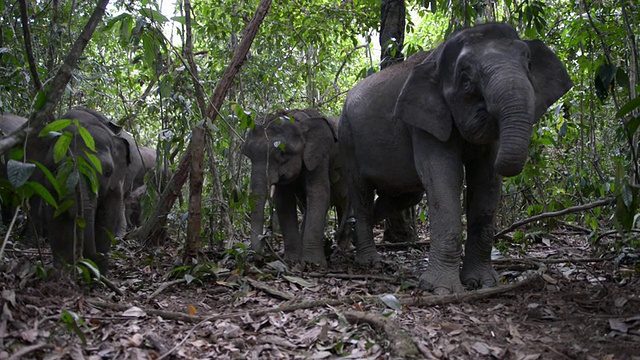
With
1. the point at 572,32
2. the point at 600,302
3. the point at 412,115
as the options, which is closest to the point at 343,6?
the point at 572,32

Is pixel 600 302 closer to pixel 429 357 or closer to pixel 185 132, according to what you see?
pixel 429 357

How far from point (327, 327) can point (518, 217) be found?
23.9 feet

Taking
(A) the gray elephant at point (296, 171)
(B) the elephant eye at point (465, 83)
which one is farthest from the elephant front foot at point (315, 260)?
Result: (B) the elephant eye at point (465, 83)

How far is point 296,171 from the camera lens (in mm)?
7824

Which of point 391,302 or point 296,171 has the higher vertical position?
point 296,171

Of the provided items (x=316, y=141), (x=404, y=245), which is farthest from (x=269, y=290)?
(x=404, y=245)

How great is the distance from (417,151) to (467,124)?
2.30ft

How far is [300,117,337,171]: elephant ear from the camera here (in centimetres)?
784

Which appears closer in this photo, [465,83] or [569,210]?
[465,83]

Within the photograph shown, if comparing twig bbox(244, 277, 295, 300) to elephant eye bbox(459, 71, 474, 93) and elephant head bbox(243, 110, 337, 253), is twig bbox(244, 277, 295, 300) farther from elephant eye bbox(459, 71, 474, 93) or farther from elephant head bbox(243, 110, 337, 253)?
elephant eye bbox(459, 71, 474, 93)

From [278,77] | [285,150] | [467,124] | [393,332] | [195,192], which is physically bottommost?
[393,332]

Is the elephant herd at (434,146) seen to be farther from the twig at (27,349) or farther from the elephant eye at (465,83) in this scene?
the twig at (27,349)

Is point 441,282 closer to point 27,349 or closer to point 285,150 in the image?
point 285,150

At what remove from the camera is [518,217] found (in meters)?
10.7
